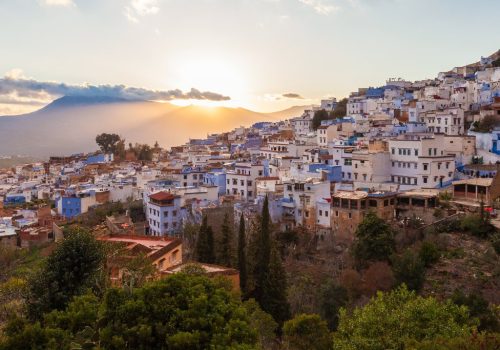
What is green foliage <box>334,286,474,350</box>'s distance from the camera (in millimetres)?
11664

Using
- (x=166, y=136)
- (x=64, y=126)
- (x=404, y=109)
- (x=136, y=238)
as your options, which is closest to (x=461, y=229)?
(x=136, y=238)

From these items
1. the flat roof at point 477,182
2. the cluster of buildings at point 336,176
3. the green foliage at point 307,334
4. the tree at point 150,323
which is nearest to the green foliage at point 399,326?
the green foliage at point 307,334

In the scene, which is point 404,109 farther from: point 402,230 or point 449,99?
point 402,230

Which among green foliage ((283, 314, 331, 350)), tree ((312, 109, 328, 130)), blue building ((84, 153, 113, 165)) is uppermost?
tree ((312, 109, 328, 130))

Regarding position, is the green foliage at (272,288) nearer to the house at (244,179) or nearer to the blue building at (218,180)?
the house at (244,179)

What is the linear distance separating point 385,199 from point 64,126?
592 ft

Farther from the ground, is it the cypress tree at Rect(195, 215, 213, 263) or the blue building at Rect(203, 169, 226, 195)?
the blue building at Rect(203, 169, 226, 195)

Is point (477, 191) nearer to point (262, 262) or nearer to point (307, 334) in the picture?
point (262, 262)

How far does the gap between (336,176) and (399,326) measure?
19.8m

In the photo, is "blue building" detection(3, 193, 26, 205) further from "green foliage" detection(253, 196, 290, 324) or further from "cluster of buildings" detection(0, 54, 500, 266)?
"green foliage" detection(253, 196, 290, 324)

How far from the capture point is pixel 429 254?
2211 cm

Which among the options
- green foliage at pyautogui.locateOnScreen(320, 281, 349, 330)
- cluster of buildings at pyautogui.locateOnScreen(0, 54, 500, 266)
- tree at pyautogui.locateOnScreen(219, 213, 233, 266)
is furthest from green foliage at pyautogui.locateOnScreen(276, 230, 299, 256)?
green foliage at pyautogui.locateOnScreen(320, 281, 349, 330)

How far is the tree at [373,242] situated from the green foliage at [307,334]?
7833 millimetres

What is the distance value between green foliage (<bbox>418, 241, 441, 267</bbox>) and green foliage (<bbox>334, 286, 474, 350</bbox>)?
9445 mm
